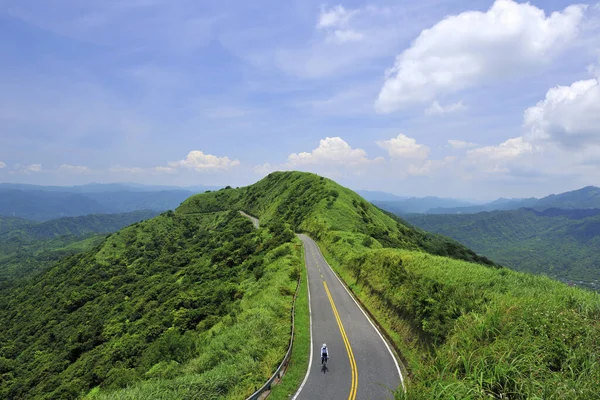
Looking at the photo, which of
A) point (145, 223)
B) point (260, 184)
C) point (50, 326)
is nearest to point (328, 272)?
point (50, 326)

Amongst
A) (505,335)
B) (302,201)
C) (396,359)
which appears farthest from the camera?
(302,201)

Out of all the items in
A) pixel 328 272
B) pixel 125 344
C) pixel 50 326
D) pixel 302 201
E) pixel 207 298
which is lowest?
pixel 50 326

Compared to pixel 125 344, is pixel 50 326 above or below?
below

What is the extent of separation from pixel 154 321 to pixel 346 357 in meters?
37.2

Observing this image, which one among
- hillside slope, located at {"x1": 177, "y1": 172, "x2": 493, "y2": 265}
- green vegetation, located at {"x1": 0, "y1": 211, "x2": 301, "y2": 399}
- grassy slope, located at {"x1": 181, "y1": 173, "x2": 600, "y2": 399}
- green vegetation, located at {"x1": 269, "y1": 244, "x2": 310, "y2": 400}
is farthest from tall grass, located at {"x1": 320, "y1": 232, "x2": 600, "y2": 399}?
hillside slope, located at {"x1": 177, "y1": 172, "x2": 493, "y2": 265}

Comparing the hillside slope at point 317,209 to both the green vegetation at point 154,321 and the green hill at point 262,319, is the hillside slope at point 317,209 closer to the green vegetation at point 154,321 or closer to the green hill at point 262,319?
the green hill at point 262,319

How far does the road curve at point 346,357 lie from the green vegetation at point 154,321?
2.89 meters

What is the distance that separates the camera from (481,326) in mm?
14477

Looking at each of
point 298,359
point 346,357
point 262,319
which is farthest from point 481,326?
point 262,319

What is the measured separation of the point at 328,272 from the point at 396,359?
88.7 ft

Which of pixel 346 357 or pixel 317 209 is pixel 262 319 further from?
pixel 317 209

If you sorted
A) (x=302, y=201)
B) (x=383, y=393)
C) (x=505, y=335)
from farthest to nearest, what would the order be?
(x=302, y=201) < (x=383, y=393) < (x=505, y=335)

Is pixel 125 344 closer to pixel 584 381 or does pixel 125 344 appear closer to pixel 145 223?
pixel 584 381

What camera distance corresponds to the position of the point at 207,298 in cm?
4519
